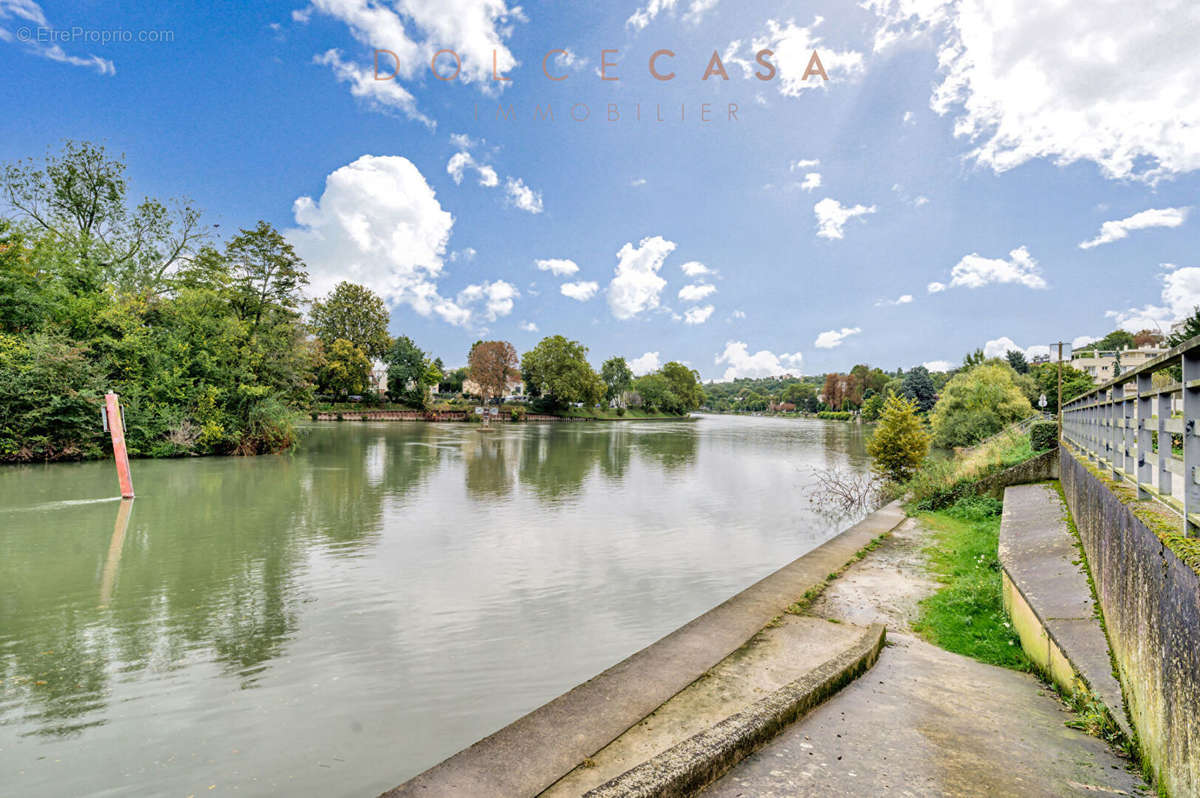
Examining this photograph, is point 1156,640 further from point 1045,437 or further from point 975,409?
point 975,409

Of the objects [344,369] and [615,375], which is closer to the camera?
[344,369]

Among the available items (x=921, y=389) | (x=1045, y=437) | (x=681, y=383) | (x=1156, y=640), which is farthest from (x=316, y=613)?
(x=681, y=383)

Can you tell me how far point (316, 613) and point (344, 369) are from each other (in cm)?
5161

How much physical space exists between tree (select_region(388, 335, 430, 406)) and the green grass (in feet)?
195

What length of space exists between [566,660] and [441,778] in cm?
260

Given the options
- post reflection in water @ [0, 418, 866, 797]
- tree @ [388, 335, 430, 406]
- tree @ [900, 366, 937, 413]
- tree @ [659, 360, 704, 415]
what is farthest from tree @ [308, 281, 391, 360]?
tree @ [900, 366, 937, 413]

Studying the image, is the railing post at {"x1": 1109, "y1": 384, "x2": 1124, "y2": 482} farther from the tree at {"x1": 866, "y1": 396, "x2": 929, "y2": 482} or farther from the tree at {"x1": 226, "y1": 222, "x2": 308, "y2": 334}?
the tree at {"x1": 226, "y1": 222, "x2": 308, "y2": 334}

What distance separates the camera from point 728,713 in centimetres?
316

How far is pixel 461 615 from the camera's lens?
242 inches

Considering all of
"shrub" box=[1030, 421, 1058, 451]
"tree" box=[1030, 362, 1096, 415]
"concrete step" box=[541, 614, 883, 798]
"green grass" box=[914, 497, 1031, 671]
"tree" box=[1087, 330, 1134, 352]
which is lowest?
"green grass" box=[914, 497, 1031, 671]

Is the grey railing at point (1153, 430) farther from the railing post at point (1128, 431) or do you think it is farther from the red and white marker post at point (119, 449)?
the red and white marker post at point (119, 449)

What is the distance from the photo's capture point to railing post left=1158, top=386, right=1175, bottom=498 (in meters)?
2.92

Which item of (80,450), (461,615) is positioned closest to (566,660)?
(461,615)

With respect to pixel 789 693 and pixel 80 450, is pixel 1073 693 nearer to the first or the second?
pixel 789 693
